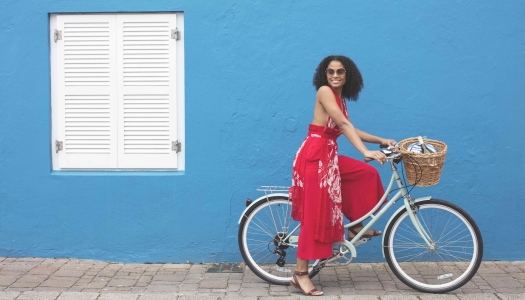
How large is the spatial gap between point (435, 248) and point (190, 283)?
202cm

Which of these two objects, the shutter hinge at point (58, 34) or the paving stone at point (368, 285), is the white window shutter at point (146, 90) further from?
the paving stone at point (368, 285)

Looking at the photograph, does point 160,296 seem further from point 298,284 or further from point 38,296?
point 298,284

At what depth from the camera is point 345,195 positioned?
5.15 meters

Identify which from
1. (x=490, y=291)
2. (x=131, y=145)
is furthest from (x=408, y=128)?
(x=131, y=145)

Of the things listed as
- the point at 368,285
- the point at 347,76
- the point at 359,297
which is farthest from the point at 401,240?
the point at 347,76

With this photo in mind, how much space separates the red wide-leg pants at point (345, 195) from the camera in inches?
196

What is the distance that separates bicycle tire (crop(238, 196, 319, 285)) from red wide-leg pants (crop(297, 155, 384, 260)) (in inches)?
11.2

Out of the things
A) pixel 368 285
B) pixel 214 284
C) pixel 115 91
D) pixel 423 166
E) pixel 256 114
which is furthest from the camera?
pixel 115 91

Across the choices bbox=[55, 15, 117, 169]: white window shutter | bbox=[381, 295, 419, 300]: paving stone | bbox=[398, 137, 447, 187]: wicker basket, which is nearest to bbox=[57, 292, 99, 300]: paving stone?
bbox=[55, 15, 117, 169]: white window shutter

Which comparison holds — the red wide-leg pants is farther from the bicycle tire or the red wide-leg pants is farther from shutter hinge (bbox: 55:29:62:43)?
shutter hinge (bbox: 55:29:62:43)

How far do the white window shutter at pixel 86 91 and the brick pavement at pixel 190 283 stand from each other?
99cm

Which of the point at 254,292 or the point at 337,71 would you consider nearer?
the point at 337,71

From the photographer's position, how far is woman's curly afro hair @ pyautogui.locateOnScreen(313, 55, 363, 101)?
16.4 ft

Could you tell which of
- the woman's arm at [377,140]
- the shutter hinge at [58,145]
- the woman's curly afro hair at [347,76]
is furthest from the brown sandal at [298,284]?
the shutter hinge at [58,145]
